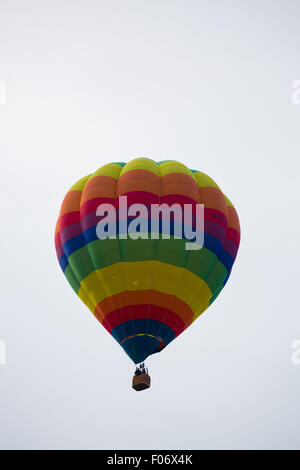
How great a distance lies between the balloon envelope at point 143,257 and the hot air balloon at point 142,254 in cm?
2

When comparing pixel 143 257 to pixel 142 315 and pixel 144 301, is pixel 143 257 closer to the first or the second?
pixel 144 301

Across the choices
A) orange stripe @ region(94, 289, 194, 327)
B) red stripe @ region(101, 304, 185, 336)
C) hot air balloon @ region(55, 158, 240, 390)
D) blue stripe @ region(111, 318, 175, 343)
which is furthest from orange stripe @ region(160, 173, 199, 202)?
blue stripe @ region(111, 318, 175, 343)

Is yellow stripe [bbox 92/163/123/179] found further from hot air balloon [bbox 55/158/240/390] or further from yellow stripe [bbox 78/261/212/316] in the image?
yellow stripe [bbox 78/261/212/316]

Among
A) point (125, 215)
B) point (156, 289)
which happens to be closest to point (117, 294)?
point (156, 289)

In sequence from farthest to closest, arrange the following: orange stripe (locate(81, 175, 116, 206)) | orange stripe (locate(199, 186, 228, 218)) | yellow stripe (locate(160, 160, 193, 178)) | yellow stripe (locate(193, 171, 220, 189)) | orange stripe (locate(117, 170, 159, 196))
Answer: yellow stripe (locate(193, 171, 220, 189)) → yellow stripe (locate(160, 160, 193, 178)) → orange stripe (locate(199, 186, 228, 218)) → orange stripe (locate(81, 175, 116, 206)) → orange stripe (locate(117, 170, 159, 196))

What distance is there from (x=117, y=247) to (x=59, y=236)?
1955 mm

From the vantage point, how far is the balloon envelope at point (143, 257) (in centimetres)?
1436

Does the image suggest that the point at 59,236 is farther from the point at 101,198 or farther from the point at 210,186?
the point at 210,186

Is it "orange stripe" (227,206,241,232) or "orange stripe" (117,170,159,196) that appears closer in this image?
"orange stripe" (117,170,159,196)

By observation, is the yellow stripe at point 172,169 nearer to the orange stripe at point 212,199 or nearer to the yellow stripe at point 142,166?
the yellow stripe at point 142,166

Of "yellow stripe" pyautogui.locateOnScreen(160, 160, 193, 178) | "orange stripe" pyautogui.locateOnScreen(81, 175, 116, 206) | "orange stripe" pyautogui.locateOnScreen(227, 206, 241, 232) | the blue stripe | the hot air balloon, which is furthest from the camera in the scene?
"orange stripe" pyautogui.locateOnScreen(227, 206, 241, 232)

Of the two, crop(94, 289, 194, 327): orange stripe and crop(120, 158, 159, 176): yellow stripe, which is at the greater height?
crop(120, 158, 159, 176): yellow stripe

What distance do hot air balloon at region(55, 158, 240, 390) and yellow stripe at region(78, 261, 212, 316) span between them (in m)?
0.02

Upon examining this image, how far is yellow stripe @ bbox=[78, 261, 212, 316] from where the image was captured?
14.4m
